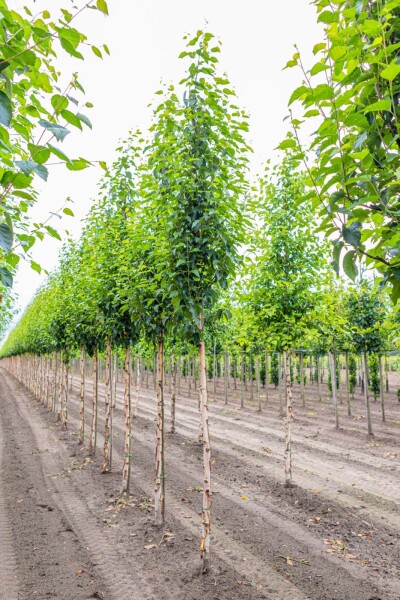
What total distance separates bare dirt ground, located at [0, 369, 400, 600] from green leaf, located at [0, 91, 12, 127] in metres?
5.48

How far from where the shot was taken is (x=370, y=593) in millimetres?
5340

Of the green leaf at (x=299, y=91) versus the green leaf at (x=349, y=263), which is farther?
the green leaf at (x=349, y=263)

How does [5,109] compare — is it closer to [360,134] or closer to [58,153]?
[58,153]

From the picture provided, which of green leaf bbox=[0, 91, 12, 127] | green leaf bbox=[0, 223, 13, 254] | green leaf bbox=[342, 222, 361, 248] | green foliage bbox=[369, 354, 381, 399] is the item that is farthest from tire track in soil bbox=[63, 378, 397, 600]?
green foliage bbox=[369, 354, 381, 399]

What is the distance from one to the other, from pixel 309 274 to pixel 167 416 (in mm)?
14264

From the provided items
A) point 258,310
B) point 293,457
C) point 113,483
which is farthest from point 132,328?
point 293,457

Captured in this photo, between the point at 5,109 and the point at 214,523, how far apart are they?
7513 millimetres

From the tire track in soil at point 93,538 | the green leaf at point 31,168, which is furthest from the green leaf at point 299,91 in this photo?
the tire track in soil at point 93,538

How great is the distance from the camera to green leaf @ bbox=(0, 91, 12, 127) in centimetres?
159

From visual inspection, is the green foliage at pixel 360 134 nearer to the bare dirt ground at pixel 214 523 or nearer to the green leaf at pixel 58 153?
the green leaf at pixel 58 153

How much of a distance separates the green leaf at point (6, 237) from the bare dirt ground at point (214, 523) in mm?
5056

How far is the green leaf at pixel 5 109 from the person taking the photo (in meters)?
1.59

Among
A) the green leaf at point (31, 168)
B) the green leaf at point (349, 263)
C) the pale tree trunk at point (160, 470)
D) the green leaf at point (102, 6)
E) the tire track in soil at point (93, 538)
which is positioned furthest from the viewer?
the pale tree trunk at point (160, 470)

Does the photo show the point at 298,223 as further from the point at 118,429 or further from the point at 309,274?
the point at 118,429
